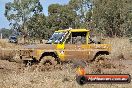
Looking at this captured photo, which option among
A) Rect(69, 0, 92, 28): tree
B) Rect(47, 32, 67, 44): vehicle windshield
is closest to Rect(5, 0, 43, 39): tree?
Rect(69, 0, 92, 28): tree

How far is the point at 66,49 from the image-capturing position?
19.1 meters

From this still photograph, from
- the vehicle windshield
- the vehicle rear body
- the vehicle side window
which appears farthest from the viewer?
the vehicle side window

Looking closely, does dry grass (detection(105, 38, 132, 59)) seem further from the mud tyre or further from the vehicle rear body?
the mud tyre

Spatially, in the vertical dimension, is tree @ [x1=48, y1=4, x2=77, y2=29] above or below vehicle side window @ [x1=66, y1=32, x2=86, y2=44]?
above

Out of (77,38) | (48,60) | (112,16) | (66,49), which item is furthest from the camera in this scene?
(112,16)

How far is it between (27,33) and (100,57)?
5439 cm

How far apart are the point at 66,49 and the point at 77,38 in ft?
2.88

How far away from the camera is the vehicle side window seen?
758 inches

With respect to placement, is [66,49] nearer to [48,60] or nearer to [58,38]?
[58,38]

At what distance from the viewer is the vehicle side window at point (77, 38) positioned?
19266 millimetres

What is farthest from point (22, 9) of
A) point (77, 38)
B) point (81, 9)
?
point (77, 38)

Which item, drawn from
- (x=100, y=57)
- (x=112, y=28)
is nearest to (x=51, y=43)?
(x=100, y=57)

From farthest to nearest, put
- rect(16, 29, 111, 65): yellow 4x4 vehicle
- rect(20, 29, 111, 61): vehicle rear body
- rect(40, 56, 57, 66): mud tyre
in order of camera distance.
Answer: rect(20, 29, 111, 61): vehicle rear body
rect(16, 29, 111, 65): yellow 4x4 vehicle
rect(40, 56, 57, 66): mud tyre

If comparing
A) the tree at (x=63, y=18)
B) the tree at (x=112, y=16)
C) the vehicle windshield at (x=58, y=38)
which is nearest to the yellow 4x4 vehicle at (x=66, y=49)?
the vehicle windshield at (x=58, y=38)
